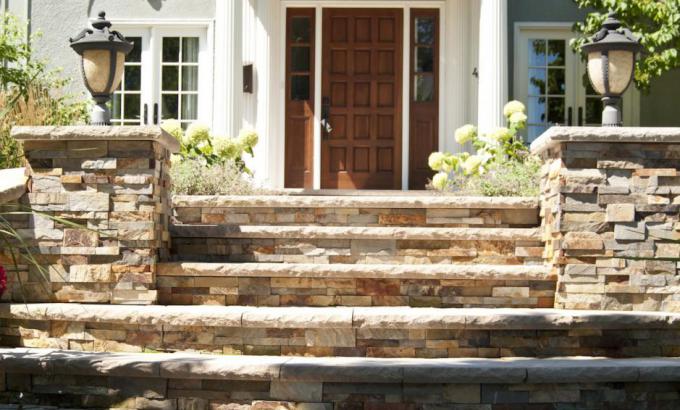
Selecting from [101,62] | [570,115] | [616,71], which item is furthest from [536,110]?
[101,62]

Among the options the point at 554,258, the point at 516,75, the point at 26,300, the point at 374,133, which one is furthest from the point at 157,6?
the point at 554,258

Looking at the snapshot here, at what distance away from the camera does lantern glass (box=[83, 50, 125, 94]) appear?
19.4 feet

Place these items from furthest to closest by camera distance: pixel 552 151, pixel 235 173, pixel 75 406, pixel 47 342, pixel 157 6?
pixel 157 6
pixel 235 173
pixel 552 151
pixel 47 342
pixel 75 406

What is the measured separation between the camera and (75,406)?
14.6 feet

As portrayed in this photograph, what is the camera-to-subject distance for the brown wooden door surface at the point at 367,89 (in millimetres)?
10086

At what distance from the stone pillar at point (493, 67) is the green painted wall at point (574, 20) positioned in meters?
0.99

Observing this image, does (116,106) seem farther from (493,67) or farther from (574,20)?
(574,20)

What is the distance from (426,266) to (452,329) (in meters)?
0.62

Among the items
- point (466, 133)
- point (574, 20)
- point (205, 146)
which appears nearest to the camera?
point (205, 146)

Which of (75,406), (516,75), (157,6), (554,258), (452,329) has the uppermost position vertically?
(157,6)

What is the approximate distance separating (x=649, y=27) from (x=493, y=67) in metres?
1.69

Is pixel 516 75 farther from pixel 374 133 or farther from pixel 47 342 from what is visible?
pixel 47 342

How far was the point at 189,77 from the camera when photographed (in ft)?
33.1

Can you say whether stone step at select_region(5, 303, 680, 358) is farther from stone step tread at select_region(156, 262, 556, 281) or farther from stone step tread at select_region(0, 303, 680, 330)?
stone step tread at select_region(156, 262, 556, 281)
